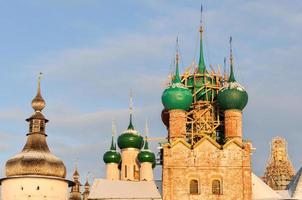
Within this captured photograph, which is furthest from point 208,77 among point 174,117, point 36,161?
point 36,161

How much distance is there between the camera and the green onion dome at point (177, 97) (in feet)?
129

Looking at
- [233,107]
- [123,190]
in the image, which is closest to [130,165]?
[123,190]

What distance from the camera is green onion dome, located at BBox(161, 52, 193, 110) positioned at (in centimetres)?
3947

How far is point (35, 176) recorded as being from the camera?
38.1 metres

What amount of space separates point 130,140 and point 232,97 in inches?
521

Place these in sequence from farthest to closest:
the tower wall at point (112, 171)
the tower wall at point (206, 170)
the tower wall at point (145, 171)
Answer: the tower wall at point (112, 171)
the tower wall at point (145, 171)
the tower wall at point (206, 170)

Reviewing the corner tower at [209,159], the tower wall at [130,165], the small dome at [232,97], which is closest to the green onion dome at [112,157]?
the tower wall at [130,165]

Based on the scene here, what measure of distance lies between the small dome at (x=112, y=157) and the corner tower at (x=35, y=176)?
1127 centimetres

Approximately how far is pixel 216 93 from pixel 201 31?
487 cm

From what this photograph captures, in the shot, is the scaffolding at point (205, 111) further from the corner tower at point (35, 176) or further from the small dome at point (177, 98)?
the corner tower at point (35, 176)

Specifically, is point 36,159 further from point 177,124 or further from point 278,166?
point 278,166

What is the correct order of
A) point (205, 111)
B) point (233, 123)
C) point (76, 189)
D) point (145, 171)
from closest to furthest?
point (233, 123) → point (205, 111) → point (145, 171) → point (76, 189)

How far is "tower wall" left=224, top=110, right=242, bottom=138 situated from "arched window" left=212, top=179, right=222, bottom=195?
291 cm

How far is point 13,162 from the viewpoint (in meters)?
38.5
